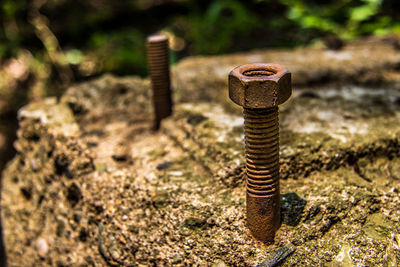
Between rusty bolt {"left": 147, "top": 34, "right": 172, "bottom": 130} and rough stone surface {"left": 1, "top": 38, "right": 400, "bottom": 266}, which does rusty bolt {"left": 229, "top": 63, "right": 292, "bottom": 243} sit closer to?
rough stone surface {"left": 1, "top": 38, "right": 400, "bottom": 266}

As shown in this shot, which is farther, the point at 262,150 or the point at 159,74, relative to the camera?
the point at 159,74

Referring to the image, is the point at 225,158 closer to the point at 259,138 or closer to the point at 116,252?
the point at 259,138

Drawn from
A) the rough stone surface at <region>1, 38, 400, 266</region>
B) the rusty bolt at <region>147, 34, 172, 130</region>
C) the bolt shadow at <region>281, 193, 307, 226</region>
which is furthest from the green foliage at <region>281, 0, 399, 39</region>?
the bolt shadow at <region>281, 193, 307, 226</region>

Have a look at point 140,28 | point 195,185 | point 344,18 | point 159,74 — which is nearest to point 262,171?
point 195,185

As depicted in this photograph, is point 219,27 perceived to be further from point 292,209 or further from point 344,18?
point 292,209

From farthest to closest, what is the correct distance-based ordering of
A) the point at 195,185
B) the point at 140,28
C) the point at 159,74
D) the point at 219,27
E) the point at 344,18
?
1. the point at 140,28
2. the point at 219,27
3. the point at 344,18
4. the point at 159,74
5. the point at 195,185

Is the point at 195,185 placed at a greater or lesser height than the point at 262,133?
lesser

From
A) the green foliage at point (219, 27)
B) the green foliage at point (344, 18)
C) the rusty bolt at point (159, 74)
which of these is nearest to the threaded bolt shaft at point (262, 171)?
the rusty bolt at point (159, 74)
